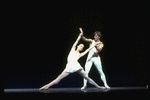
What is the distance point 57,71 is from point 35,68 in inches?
24.4

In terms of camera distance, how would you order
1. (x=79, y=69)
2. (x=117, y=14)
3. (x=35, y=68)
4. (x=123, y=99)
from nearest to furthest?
1. (x=123, y=99)
2. (x=79, y=69)
3. (x=35, y=68)
4. (x=117, y=14)

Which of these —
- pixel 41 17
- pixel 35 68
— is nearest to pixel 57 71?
pixel 35 68

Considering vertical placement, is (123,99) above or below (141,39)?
below

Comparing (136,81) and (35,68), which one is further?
(136,81)

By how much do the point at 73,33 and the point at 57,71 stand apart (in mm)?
1185

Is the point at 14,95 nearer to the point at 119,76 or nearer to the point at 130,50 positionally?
the point at 119,76

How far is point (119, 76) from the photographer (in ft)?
22.3

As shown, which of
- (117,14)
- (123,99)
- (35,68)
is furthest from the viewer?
(117,14)

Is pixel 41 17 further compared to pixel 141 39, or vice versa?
pixel 141 39

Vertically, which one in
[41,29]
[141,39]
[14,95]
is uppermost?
[41,29]

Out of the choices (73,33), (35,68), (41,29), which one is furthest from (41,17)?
(35,68)

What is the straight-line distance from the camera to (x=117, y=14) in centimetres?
679

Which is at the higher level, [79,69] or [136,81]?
[79,69]

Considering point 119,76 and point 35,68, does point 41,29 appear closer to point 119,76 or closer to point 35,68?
point 35,68
